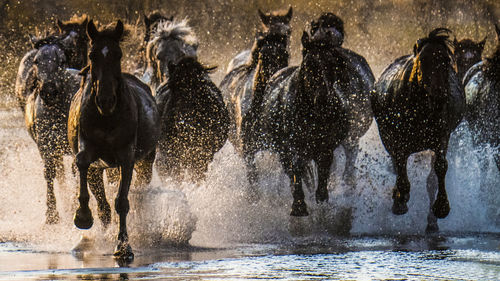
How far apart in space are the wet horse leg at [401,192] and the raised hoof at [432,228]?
0.97ft

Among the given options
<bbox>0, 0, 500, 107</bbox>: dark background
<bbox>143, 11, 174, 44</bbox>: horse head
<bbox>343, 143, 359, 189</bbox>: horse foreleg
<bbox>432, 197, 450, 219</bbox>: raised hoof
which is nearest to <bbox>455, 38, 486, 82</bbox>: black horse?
<bbox>343, 143, 359, 189</bbox>: horse foreleg

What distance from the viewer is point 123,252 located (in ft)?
34.8

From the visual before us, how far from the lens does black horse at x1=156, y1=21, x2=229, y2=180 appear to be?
15141 mm

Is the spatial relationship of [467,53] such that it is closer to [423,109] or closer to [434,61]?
[423,109]

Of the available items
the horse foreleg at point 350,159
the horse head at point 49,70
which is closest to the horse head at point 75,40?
the horse head at point 49,70

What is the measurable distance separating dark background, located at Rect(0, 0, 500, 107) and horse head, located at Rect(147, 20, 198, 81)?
45.2 feet

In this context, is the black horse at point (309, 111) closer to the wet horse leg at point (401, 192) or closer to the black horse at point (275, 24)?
the wet horse leg at point (401, 192)

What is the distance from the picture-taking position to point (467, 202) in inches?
575

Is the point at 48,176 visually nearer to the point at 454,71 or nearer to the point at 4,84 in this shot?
the point at 454,71

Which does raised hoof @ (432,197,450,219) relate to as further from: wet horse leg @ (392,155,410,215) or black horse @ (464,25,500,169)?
black horse @ (464,25,500,169)

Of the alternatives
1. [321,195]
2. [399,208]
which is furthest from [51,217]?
[399,208]

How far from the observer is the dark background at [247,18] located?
31.0 m

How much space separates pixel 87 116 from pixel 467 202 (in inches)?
209

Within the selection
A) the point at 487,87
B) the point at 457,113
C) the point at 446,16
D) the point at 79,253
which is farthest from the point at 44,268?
the point at 446,16
